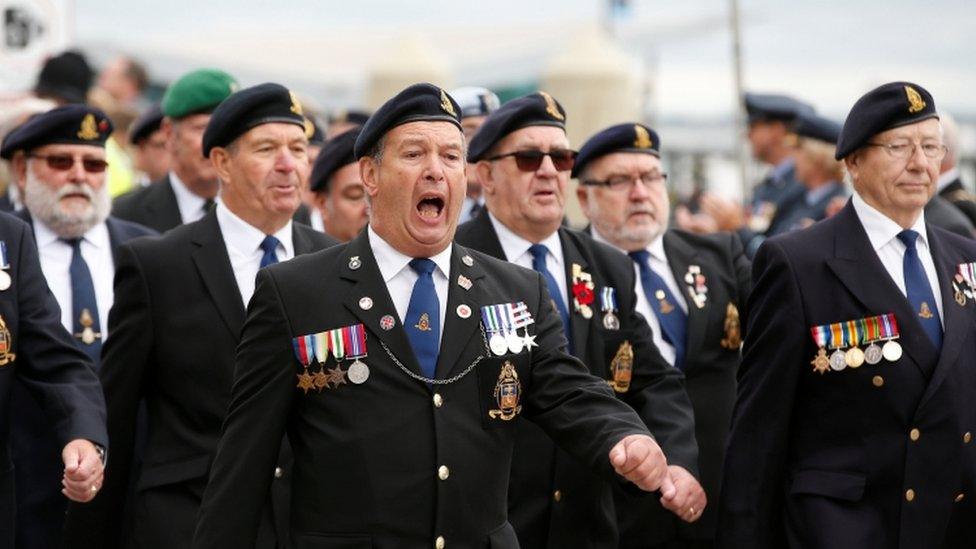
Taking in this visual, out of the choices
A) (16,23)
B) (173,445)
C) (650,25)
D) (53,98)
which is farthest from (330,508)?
(650,25)

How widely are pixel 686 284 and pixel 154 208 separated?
9.46ft

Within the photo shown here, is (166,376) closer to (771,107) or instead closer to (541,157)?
(541,157)

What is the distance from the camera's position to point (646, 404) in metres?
7.39

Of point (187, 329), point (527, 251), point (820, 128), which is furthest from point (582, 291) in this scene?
point (820, 128)

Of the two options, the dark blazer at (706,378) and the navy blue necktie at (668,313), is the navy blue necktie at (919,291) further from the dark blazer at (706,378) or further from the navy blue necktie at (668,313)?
the navy blue necktie at (668,313)

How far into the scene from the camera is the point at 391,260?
597 cm

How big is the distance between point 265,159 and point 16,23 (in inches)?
272

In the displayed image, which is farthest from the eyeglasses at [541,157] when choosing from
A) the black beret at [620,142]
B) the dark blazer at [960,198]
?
the dark blazer at [960,198]

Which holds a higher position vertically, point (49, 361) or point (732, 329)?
point (49, 361)

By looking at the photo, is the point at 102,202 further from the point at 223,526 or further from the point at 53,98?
the point at 53,98

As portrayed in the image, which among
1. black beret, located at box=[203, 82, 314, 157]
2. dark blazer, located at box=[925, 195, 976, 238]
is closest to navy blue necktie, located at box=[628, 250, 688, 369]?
dark blazer, located at box=[925, 195, 976, 238]

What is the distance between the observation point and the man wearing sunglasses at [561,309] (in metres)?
7.34

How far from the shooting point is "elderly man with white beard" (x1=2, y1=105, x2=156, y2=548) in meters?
8.30

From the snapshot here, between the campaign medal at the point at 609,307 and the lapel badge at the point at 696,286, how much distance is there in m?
0.83
